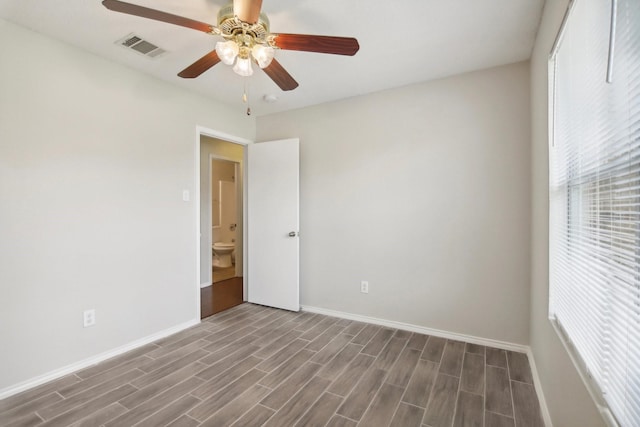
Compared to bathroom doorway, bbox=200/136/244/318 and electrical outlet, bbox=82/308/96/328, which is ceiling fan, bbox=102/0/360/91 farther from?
bathroom doorway, bbox=200/136/244/318

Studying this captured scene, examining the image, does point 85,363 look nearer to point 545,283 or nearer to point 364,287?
point 364,287

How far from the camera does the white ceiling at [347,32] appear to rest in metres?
1.87

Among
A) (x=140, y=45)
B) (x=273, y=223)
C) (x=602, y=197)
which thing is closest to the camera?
(x=602, y=197)

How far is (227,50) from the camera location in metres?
1.72

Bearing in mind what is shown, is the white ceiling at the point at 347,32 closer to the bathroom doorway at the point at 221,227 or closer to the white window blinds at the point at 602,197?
the white window blinds at the point at 602,197

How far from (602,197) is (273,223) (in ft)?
10.3

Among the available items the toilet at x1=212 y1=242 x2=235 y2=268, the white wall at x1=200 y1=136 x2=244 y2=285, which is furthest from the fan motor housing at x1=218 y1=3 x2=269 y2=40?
the toilet at x1=212 y1=242 x2=235 y2=268

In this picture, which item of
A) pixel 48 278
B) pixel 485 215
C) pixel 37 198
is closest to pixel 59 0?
pixel 37 198

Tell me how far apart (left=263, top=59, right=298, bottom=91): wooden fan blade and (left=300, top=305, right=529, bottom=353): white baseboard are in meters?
2.50

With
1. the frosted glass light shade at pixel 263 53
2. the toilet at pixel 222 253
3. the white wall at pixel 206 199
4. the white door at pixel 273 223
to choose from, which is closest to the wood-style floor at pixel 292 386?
the white door at pixel 273 223

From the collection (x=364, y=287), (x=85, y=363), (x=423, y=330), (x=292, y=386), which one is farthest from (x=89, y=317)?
(x=423, y=330)

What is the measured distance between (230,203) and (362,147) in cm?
402

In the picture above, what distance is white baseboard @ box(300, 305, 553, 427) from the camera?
6.21ft

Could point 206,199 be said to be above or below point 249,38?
below
